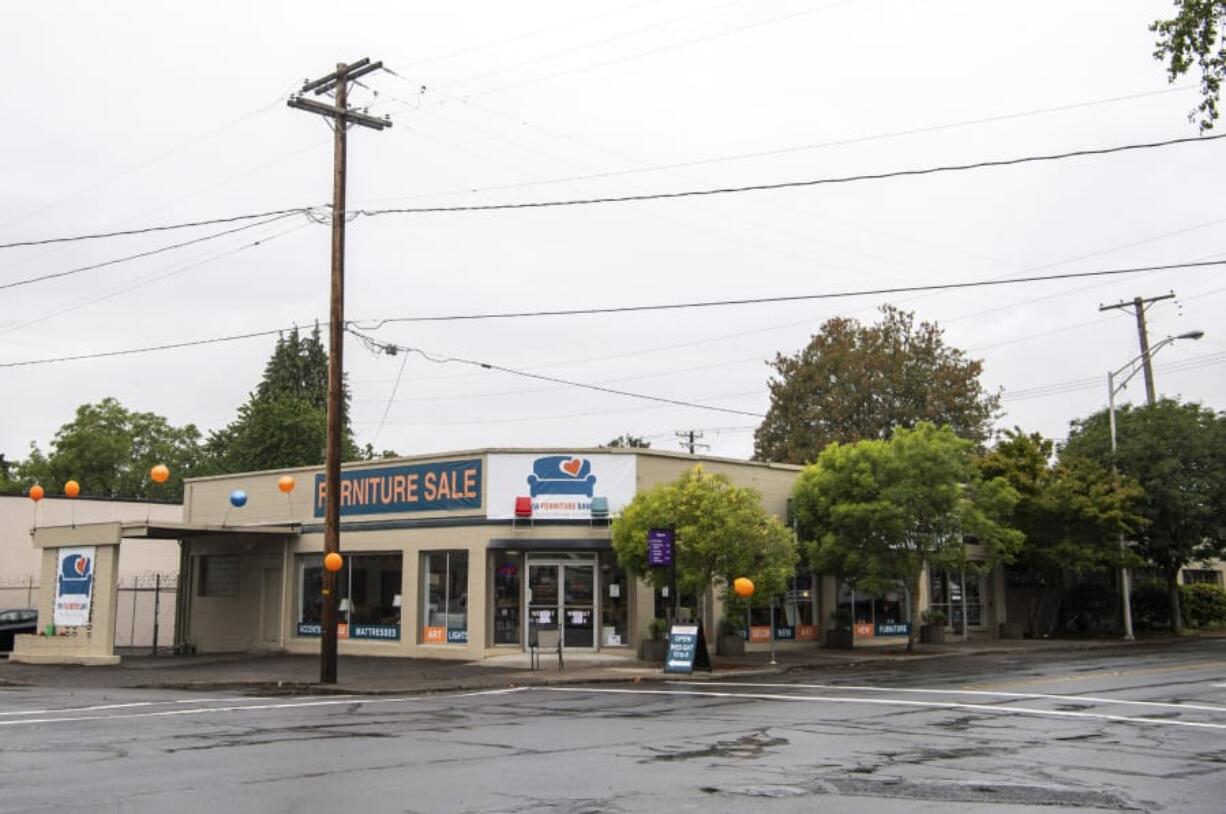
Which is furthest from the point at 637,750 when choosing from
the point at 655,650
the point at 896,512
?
the point at 896,512

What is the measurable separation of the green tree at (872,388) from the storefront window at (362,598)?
92.4 feet

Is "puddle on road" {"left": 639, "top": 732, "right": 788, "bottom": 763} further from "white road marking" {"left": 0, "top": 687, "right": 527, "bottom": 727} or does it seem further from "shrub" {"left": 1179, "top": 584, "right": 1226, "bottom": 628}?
"shrub" {"left": 1179, "top": 584, "right": 1226, "bottom": 628}

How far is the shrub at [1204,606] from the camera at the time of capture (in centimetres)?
4819

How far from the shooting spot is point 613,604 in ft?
99.3

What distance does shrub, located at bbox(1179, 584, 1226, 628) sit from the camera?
48188mm

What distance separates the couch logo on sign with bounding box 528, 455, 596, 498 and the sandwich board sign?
18.3 ft

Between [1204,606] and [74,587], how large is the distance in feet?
141

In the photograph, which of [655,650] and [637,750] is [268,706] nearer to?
[637,750]

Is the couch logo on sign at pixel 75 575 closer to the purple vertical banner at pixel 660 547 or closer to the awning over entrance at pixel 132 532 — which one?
the awning over entrance at pixel 132 532

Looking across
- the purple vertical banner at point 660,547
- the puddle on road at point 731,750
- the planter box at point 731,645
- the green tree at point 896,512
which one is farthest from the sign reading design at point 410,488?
the puddle on road at point 731,750

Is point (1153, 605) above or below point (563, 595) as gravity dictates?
below

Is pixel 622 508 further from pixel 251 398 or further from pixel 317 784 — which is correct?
pixel 251 398

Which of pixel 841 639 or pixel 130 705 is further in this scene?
pixel 841 639

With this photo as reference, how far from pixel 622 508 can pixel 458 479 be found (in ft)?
15.3
